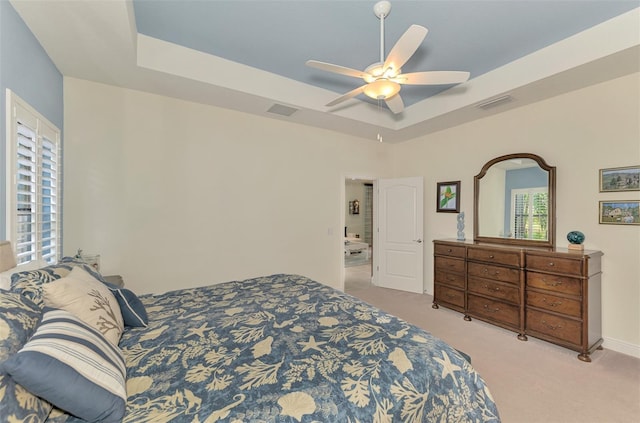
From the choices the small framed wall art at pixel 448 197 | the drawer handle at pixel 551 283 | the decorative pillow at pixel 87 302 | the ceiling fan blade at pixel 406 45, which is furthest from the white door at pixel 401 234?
the decorative pillow at pixel 87 302

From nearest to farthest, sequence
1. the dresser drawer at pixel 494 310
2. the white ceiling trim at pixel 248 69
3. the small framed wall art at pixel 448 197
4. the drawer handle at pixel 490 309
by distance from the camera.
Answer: the white ceiling trim at pixel 248 69 < the dresser drawer at pixel 494 310 < the drawer handle at pixel 490 309 < the small framed wall art at pixel 448 197

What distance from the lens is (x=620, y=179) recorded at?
9.21 ft

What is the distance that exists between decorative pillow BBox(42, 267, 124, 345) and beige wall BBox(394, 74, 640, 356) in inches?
168

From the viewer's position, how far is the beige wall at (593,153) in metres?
2.76

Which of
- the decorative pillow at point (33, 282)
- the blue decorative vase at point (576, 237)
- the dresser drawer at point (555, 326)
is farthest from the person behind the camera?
the blue decorative vase at point (576, 237)

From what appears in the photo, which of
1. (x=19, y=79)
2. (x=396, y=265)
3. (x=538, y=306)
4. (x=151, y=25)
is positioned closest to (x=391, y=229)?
(x=396, y=265)

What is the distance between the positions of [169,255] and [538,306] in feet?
13.7

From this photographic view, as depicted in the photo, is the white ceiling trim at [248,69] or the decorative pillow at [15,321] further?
the white ceiling trim at [248,69]

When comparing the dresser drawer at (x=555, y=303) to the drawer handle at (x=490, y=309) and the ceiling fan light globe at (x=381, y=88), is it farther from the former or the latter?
the ceiling fan light globe at (x=381, y=88)

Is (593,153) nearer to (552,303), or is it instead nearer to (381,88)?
(552,303)

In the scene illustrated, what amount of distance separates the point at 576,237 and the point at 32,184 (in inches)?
197

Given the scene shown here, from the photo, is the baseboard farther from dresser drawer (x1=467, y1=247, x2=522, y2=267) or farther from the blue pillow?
the blue pillow

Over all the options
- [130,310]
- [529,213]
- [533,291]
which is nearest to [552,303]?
[533,291]

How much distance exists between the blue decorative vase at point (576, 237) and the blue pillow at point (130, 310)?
13.1ft
